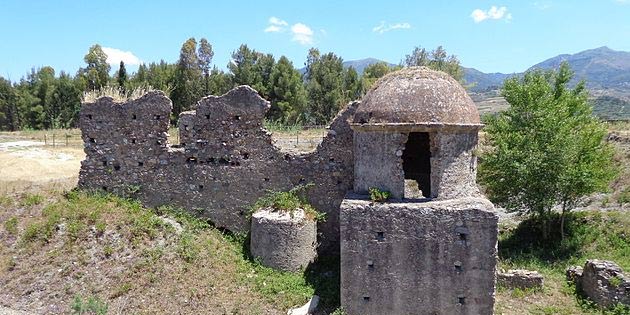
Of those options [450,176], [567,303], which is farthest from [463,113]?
[567,303]

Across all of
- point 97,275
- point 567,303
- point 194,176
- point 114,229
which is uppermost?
point 194,176

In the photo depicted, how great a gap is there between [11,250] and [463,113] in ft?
39.8

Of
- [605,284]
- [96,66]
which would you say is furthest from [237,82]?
[605,284]

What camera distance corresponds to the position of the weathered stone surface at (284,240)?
11984mm

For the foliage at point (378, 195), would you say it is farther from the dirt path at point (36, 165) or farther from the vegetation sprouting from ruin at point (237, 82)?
the vegetation sprouting from ruin at point (237, 82)

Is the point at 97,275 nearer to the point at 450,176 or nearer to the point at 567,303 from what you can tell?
the point at 450,176

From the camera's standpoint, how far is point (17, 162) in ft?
76.1

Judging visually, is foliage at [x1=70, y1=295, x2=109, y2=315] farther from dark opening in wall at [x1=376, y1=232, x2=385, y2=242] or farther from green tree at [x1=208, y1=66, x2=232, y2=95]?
green tree at [x1=208, y1=66, x2=232, y2=95]

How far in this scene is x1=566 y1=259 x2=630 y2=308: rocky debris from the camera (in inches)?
445

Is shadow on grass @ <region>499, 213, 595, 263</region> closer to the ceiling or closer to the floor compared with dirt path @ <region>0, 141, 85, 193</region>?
closer to the floor

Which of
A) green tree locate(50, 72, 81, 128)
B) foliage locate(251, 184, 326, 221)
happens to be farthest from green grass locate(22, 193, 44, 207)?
green tree locate(50, 72, 81, 128)

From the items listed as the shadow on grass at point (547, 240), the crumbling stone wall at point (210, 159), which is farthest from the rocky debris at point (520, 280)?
the crumbling stone wall at point (210, 159)

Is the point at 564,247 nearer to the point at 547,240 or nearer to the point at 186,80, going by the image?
the point at 547,240

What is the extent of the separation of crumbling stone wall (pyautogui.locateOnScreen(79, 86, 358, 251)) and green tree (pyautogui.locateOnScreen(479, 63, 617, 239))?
21.8 feet
